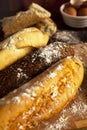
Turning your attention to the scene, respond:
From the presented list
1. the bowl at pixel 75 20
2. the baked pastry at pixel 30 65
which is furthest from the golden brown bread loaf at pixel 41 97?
the bowl at pixel 75 20

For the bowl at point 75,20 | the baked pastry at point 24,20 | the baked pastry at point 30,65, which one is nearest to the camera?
the baked pastry at point 30,65

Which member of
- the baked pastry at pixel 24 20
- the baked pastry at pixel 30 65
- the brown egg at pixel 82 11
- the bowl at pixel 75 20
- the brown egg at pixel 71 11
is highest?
the baked pastry at pixel 24 20

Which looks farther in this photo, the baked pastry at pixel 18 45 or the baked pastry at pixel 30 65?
the baked pastry at pixel 18 45

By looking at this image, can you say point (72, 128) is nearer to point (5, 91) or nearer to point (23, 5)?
point (5, 91)

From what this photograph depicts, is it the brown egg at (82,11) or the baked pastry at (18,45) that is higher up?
the baked pastry at (18,45)

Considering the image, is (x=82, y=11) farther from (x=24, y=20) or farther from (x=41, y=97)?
(x=41, y=97)

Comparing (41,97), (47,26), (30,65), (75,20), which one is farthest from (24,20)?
(41,97)

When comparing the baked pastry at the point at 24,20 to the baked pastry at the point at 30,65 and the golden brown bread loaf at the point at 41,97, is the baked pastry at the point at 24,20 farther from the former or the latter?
the golden brown bread loaf at the point at 41,97

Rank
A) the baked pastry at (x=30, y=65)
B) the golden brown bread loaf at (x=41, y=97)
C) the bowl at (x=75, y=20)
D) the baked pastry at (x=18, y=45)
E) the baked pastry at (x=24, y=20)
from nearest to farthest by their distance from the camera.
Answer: the golden brown bread loaf at (x=41, y=97) < the baked pastry at (x=30, y=65) < the baked pastry at (x=18, y=45) < the baked pastry at (x=24, y=20) < the bowl at (x=75, y=20)

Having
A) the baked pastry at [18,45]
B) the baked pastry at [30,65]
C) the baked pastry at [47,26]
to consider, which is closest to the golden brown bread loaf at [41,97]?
the baked pastry at [30,65]
